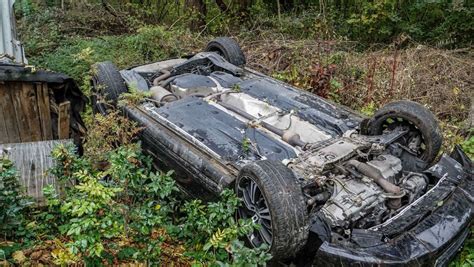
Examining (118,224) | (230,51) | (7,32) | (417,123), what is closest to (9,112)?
(118,224)

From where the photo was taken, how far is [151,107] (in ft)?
16.3

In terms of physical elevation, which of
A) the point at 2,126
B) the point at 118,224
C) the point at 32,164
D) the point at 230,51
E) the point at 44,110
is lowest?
the point at 32,164

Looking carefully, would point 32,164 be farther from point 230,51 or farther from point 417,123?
point 417,123

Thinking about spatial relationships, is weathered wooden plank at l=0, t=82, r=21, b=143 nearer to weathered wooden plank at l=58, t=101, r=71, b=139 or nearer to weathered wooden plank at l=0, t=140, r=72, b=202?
weathered wooden plank at l=0, t=140, r=72, b=202

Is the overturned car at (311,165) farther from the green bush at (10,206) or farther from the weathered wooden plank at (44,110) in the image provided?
the green bush at (10,206)

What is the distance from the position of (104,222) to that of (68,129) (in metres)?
1.86

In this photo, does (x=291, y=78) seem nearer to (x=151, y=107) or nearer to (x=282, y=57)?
(x=282, y=57)

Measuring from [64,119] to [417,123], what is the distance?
3.51m

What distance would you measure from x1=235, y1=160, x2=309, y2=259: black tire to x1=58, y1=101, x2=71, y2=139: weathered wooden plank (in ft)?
7.14

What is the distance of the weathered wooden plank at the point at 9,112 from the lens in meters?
4.19

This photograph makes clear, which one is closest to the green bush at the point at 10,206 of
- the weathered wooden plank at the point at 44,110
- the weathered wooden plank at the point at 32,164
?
the weathered wooden plank at the point at 32,164

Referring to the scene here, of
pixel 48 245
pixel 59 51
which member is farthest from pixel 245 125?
pixel 59 51

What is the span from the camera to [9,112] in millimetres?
4289

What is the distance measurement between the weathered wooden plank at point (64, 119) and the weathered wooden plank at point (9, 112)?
396mm
